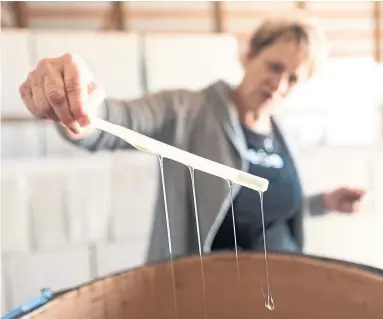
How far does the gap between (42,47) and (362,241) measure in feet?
1.71

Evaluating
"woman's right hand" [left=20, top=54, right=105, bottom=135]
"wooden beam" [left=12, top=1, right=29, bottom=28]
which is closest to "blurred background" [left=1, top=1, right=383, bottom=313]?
"wooden beam" [left=12, top=1, right=29, bottom=28]

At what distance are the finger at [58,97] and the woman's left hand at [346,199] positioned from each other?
0.46 metres

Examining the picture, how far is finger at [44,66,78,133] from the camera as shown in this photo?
487 millimetres

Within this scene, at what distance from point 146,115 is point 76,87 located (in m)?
0.24

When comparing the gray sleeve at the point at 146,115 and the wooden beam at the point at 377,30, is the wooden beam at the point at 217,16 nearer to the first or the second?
the gray sleeve at the point at 146,115

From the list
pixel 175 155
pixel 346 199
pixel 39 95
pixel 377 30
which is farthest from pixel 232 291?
pixel 377 30

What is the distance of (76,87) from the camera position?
1.61 ft

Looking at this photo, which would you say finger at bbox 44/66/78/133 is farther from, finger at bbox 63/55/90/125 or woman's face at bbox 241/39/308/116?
woman's face at bbox 241/39/308/116

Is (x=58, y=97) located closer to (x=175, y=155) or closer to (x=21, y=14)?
(x=175, y=155)

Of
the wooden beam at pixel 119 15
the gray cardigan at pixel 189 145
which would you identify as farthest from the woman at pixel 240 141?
the wooden beam at pixel 119 15

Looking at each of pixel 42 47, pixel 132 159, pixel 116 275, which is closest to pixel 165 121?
pixel 132 159

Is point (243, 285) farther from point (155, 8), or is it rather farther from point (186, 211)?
point (155, 8)

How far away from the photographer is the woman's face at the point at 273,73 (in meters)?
0.76

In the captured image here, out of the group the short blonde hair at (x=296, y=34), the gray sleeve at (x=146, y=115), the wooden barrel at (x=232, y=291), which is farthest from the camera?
the short blonde hair at (x=296, y=34)
